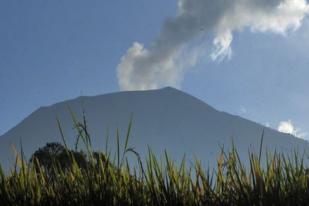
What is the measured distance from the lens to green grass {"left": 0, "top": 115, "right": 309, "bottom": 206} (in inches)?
140

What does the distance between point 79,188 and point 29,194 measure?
0.34 m

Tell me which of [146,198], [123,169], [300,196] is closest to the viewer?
[300,196]

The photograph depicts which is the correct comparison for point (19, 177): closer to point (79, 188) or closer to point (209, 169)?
point (79, 188)

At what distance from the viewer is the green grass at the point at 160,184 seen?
356 centimetres

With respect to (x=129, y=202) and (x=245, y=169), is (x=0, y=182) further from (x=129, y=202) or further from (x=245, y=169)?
(x=245, y=169)

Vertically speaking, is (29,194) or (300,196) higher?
(29,194)

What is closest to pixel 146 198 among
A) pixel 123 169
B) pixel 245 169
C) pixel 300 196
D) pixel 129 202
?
pixel 129 202

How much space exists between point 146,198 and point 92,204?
334 mm

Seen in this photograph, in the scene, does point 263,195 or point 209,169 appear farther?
point 209,169

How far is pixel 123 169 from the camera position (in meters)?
4.06

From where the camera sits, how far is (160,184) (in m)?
3.71

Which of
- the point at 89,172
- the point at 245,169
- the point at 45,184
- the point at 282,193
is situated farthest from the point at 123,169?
the point at 282,193

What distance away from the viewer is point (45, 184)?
160 inches

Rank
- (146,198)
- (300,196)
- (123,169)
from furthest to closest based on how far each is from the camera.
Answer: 1. (123,169)
2. (146,198)
3. (300,196)
